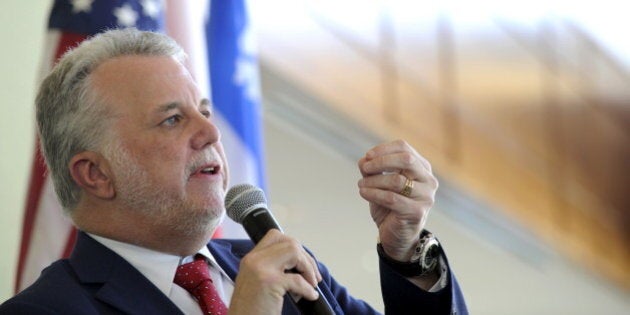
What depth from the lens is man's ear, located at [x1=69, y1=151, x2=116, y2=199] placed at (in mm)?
1958

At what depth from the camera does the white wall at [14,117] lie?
122 inches

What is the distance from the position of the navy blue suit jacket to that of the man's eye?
285 millimetres

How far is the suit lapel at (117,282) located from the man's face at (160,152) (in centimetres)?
11

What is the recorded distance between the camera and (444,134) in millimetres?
6539

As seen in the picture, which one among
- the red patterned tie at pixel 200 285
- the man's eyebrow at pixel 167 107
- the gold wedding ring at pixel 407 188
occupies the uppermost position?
the man's eyebrow at pixel 167 107

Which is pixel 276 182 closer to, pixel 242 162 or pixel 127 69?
pixel 242 162

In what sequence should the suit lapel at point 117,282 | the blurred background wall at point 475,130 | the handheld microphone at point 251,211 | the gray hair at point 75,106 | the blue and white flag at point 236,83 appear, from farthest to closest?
the blurred background wall at point 475,130 → the blue and white flag at point 236,83 → the gray hair at point 75,106 → the suit lapel at point 117,282 → the handheld microphone at point 251,211

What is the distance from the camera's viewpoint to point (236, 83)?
306 cm

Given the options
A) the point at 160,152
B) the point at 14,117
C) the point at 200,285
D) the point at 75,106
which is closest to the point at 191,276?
the point at 200,285

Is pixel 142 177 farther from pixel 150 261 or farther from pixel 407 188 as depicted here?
pixel 407 188

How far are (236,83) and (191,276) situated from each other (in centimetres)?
119

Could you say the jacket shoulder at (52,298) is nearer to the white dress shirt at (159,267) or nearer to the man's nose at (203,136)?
the white dress shirt at (159,267)

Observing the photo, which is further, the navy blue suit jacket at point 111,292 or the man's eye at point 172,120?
the man's eye at point 172,120

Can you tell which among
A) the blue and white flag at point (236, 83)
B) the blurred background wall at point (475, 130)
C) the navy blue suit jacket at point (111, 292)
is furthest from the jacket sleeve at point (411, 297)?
the blurred background wall at point (475, 130)
